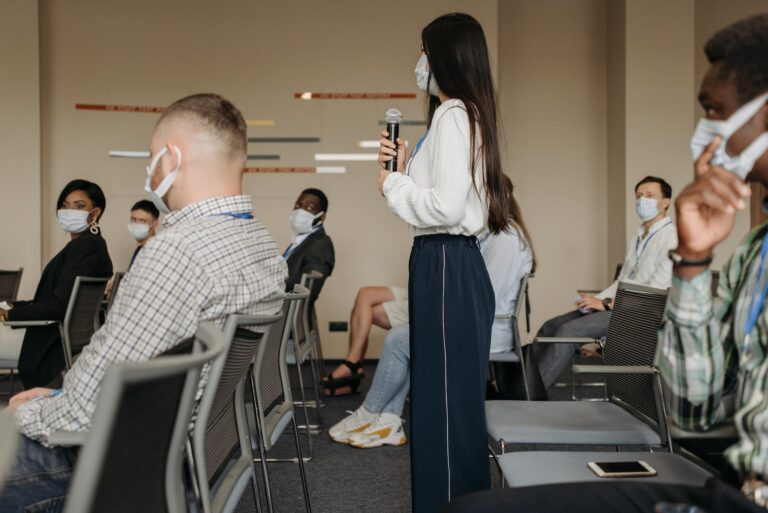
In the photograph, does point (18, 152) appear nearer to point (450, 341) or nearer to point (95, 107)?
point (95, 107)

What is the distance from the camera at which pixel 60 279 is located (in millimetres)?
3533

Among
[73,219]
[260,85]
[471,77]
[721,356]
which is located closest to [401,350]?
[471,77]

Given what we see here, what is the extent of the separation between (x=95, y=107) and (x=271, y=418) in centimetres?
463

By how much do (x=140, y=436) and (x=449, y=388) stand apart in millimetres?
1105

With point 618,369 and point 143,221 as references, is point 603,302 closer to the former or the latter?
point 618,369

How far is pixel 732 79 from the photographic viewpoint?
1053 millimetres

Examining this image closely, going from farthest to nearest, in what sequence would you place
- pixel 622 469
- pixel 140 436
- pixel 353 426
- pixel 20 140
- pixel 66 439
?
pixel 20 140 < pixel 353 426 < pixel 622 469 < pixel 66 439 < pixel 140 436

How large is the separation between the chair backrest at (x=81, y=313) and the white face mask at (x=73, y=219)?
562mm

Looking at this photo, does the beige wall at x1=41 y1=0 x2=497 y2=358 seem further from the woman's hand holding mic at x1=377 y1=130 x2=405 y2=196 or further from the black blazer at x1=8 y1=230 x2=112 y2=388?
the woman's hand holding mic at x1=377 y1=130 x2=405 y2=196

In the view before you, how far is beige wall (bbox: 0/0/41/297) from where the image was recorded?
558 centimetres

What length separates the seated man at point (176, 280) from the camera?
1252 millimetres

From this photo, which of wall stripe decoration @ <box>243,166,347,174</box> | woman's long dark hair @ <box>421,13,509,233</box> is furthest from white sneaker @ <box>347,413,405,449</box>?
wall stripe decoration @ <box>243,166,347,174</box>

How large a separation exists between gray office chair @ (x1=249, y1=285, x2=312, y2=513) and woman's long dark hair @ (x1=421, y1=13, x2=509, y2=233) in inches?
25.1

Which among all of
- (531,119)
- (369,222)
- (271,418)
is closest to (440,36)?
(271,418)
